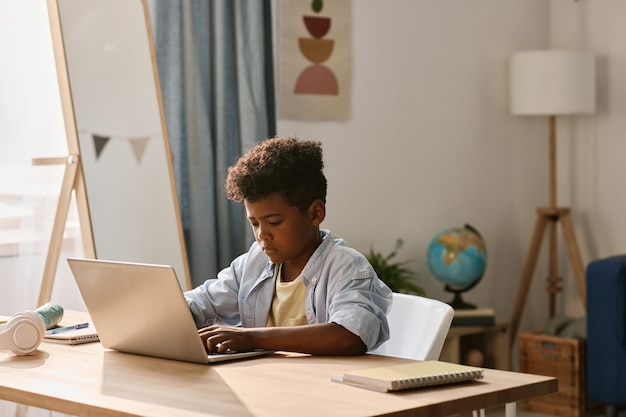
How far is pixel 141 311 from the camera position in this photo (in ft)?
5.97

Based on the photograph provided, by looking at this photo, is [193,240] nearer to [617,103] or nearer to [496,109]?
[496,109]

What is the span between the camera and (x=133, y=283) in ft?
5.93

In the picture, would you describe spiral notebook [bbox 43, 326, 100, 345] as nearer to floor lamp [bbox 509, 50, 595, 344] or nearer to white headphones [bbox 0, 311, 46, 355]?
white headphones [bbox 0, 311, 46, 355]

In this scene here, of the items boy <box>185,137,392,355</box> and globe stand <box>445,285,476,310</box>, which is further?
globe stand <box>445,285,476,310</box>

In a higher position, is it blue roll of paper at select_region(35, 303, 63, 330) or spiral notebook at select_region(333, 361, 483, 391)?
spiral notebook at select_region(333, 361, 483, 391)

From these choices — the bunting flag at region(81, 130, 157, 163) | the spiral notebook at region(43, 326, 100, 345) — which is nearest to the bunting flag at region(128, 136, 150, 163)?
the bunting flag at region(81, 130, 157, 163)

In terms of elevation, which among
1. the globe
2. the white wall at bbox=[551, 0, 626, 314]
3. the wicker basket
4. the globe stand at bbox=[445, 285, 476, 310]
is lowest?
the wicker basket

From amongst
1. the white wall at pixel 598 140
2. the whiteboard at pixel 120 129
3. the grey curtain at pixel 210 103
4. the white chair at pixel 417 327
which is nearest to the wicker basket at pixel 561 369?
the white wall at pixel 598 140

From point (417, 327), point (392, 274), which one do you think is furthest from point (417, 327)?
point (392, 274)

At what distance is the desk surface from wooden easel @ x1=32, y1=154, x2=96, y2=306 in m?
1.18

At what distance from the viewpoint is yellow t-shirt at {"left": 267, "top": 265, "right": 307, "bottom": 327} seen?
2057 mm

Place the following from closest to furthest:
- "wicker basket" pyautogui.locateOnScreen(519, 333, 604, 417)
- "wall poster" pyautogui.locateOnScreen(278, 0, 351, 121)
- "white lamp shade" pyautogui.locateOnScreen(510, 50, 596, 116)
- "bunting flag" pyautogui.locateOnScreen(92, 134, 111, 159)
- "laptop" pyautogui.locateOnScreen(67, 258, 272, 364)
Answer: "laptop" pyautogui.locateOnScreen(67, 258, 272, 364) < "bunting flag" pyautogui.locateOnScreen(92, 134, 111, 159) < "wall poster" pyautogui.locateOnScreen(278, 0, 351, 121) < "wicker basket" pyautogui.locateOnScreen(519, 333, 604, 417) < "white lamp shade" pyautogui.locateOnScreen(510, 50, 596, 116)

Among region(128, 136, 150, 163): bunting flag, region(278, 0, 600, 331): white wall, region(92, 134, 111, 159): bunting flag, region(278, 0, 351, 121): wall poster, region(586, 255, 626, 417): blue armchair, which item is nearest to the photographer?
region(92, 134, 111, 159): bunting flag

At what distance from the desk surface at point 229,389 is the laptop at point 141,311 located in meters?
0.03
